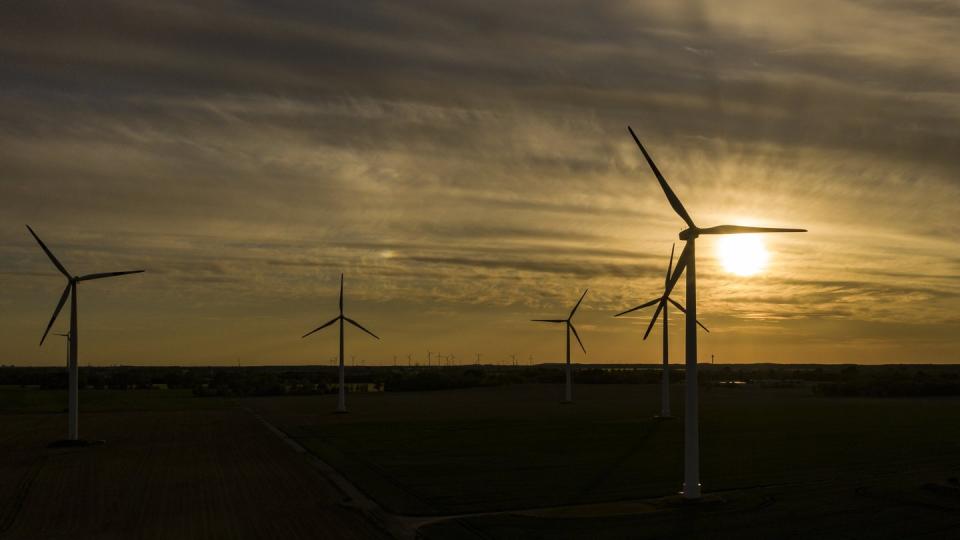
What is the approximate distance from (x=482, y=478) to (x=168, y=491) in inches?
455

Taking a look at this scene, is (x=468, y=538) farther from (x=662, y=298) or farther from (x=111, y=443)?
(x=662, y=298)

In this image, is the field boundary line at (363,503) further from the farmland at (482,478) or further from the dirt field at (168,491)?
the dirt field at (168,491)

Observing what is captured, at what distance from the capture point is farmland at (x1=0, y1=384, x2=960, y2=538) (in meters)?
25.3

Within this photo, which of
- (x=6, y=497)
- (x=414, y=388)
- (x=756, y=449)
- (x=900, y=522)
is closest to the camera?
(x=900, y=522)

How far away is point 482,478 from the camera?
34.2 metres

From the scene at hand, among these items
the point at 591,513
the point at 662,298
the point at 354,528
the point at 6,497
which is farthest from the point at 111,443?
the point at 662,298

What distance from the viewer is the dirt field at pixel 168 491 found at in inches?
981

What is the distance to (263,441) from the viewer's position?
49.6m

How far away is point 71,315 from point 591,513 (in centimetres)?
3273

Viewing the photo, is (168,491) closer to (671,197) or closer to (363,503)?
(363,503)

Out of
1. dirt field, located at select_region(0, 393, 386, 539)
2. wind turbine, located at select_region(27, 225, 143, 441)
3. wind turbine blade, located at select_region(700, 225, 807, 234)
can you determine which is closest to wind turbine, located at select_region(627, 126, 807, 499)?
wind turbine blade, located at select_region(700, 225, 807, 234)

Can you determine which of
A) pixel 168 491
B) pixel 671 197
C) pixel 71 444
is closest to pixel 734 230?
pixel 671 197

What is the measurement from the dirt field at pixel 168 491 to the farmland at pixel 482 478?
11 cm

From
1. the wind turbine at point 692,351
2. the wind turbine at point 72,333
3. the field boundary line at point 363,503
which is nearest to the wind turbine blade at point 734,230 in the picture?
the wind turbine at point 692,351
